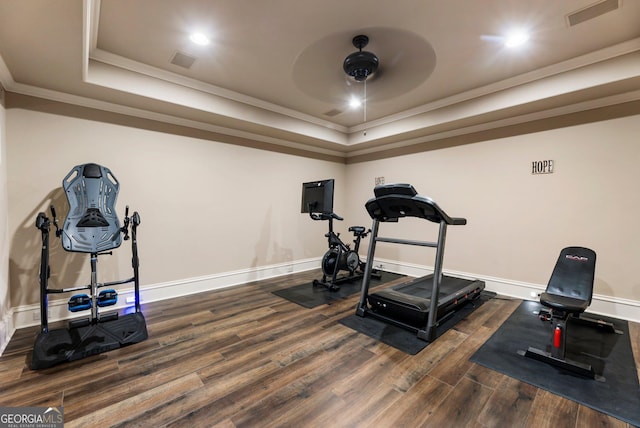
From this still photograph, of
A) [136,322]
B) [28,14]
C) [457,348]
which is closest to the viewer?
[28,14]

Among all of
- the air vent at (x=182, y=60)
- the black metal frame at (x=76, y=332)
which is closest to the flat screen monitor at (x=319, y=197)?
the air vent at (x=182, y=60)

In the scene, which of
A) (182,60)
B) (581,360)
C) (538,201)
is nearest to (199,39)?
(182,60)

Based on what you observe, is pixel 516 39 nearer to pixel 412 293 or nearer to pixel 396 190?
pixel 396 190

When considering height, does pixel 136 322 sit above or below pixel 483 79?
below

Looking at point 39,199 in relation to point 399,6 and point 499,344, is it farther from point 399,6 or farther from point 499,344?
point 499,344

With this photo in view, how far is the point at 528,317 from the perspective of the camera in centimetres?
330

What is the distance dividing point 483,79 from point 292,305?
3824mm

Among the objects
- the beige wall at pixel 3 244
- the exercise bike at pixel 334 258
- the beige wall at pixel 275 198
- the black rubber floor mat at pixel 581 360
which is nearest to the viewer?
the black rubber floor mat at pixel 581 360

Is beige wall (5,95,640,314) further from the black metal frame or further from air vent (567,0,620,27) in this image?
air vent (567,0,620,27)

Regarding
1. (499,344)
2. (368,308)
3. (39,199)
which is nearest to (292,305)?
(368,308)

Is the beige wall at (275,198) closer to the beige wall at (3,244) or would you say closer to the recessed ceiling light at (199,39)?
the beige wall at (3,244)

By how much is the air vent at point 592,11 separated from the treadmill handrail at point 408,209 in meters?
1.93

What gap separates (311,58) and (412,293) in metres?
3.11

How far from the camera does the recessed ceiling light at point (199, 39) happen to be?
2.65 meters
